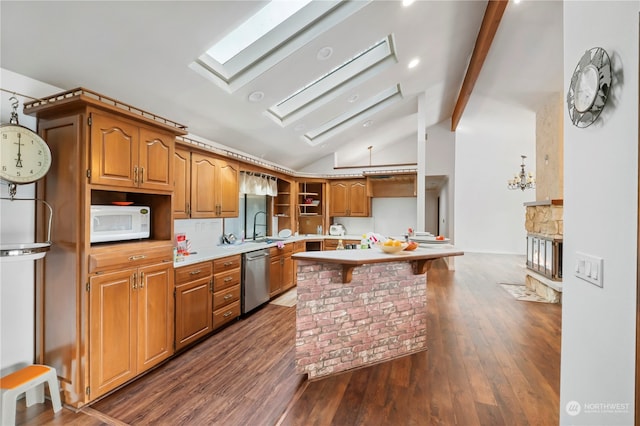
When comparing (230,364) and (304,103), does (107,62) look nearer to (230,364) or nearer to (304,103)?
(304,103)

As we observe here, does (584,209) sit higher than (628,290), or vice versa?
(584,209)

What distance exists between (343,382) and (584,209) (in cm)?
201

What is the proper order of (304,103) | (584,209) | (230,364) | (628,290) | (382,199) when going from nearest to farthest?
(628,290)
(584,209)
(230,364)
(304,103)
(382,199)

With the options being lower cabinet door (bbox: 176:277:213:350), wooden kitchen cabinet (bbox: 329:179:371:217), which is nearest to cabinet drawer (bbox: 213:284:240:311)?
lower cabinet door (bbox: 176:277:213:350)

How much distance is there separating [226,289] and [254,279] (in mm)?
542

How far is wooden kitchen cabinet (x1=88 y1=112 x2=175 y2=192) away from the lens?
1.99 metres

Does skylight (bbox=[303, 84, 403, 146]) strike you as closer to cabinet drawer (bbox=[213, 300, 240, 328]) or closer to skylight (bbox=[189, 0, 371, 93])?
skylight (bbox=[189, 0, 371, 93])

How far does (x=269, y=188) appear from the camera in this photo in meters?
4.95

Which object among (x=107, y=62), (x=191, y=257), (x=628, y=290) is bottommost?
(x=191, y=257)

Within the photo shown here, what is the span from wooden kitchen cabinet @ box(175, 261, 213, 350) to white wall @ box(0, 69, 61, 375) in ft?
3.25

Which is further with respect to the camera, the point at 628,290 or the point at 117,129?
the point at 117,129

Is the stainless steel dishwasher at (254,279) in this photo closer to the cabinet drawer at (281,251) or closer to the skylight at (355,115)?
the cabinet drawer at (281,251)

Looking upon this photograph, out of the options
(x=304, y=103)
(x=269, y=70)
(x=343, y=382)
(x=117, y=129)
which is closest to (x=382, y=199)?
(x=304, y=103)

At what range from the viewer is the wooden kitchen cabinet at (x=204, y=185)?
308 cm
